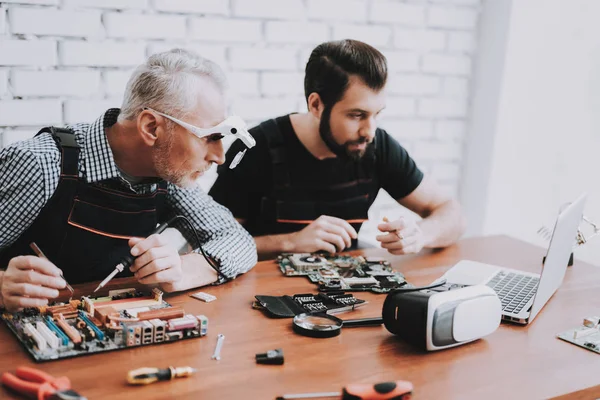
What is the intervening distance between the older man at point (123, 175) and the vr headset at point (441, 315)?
0.50 metres

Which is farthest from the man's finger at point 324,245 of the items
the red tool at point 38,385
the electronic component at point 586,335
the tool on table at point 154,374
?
the red tool at point 38,385

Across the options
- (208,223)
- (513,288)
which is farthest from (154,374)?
(513,288)

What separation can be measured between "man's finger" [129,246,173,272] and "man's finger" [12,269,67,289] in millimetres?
197

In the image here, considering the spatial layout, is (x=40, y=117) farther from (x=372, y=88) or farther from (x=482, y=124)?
(x=482, y=124)

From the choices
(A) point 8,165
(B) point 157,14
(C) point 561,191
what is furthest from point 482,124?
(A) point 8,165

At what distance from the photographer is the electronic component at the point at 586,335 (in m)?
1.33

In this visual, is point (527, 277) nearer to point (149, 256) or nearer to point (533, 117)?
point (149, 256)

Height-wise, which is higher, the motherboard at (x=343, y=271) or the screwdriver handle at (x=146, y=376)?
the screwdriver handle at (x=146, y=376)

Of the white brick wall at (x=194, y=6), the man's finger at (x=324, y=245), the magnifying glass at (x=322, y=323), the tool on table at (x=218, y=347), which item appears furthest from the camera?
the white brick wall at (x=194, y=6)

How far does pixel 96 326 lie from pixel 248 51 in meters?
1.49

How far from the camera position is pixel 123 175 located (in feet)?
5.65

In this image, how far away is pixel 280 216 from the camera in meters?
2.15

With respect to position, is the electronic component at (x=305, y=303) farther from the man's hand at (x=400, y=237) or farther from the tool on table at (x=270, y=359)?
the man's hand at (x=400, y=237)

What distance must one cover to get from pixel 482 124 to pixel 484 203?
0.38m
